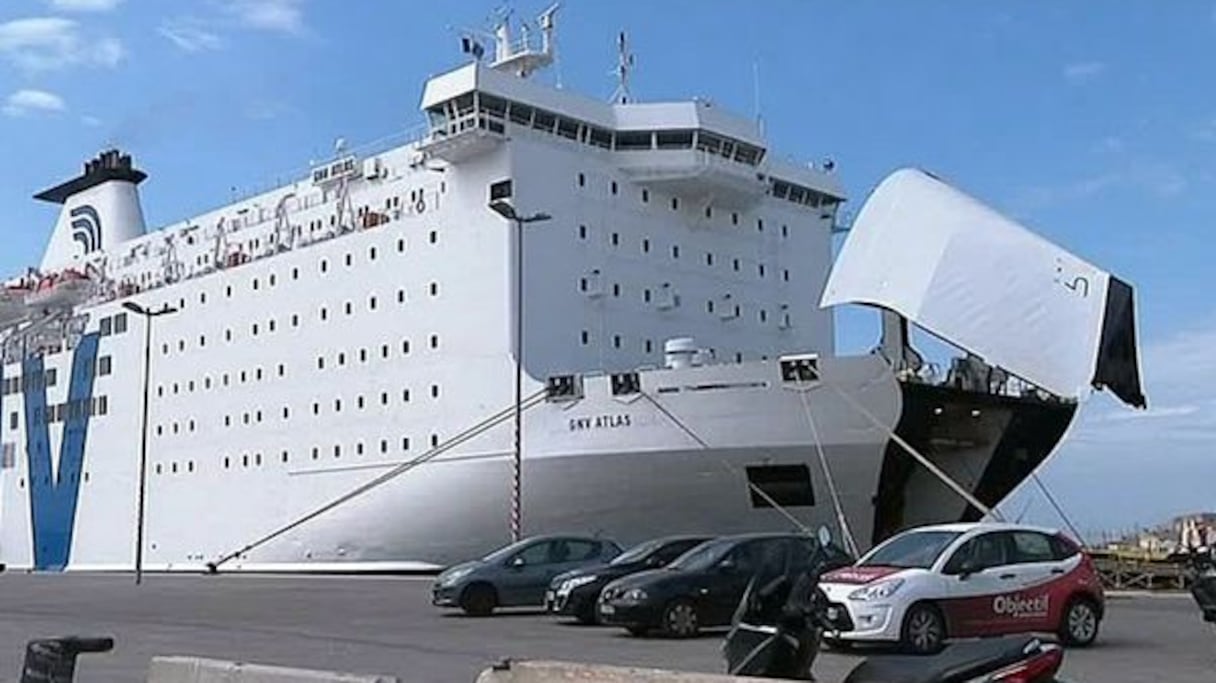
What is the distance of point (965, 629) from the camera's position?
12.4 meters

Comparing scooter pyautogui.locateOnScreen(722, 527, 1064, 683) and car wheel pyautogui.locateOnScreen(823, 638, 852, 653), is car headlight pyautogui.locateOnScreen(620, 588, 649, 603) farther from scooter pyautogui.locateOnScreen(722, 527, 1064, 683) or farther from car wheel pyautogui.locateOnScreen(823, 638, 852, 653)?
scooter pyautogui.locateOnScreen(722, 527, 1064, 683)

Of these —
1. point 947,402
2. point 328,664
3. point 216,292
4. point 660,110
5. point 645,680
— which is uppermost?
point 660,110

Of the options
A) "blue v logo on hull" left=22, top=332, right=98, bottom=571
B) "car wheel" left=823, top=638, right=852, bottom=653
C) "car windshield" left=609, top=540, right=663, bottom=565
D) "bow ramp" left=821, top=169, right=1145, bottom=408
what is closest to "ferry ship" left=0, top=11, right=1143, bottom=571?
"bow ramp" left=821, top=169, right=1145, bottom=408

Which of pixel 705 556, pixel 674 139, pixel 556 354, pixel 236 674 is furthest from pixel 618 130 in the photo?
pixel 236 674

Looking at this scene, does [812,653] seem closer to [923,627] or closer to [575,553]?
[923,627]

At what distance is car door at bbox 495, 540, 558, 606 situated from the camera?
64.3 feet

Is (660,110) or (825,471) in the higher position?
(660,110)

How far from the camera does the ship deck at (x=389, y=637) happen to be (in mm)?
11516

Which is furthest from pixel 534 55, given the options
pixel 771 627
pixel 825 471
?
pixel 771 627

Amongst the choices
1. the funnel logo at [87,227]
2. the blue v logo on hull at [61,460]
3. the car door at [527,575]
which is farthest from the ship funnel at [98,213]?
the car door at [527,575]

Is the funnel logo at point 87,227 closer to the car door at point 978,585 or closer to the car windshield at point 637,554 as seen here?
the car windshield at point 637,554

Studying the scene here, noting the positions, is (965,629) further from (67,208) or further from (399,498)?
(67,208)

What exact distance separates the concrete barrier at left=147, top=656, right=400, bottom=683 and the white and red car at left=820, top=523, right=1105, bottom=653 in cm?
713

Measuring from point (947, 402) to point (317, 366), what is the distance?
53.1 feet
